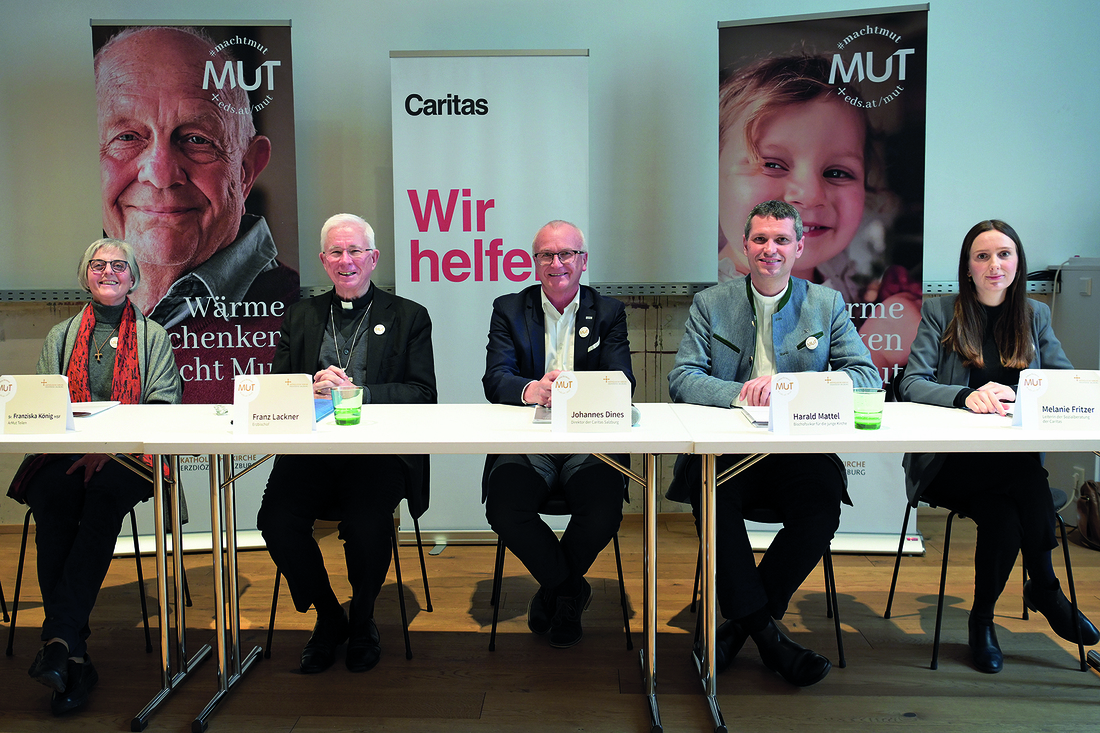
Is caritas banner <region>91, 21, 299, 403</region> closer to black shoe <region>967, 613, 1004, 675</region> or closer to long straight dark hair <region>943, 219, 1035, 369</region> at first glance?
long straight dark hair <region>943, 219, 1035, 369</region>

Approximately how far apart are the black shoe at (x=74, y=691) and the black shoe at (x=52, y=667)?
0.09ft

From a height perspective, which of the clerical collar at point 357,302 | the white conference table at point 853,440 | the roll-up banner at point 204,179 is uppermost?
the roll-up banner at point 204,179

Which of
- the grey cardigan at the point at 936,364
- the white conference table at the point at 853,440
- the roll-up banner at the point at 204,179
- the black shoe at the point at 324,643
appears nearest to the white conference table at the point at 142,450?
the black shoe at the point at 324,643

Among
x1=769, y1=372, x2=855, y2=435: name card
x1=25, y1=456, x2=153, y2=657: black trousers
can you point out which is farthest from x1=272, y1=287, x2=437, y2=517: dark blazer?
x1=769, y1=372, x2=855, y2=435: name card

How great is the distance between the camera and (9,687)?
2301 millimetres

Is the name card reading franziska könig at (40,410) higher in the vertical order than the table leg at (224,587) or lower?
higher

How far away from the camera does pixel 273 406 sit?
78.6 inches

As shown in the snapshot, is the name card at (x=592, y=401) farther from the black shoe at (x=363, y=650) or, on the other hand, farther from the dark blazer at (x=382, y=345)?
the black shoe at (x=363, y=650)

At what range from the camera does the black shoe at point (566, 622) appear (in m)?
2.53

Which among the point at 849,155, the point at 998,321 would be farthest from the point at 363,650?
the point at 849,155

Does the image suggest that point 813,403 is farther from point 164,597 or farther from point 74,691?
point 74,691

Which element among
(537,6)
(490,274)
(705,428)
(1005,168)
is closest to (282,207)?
(490,274)

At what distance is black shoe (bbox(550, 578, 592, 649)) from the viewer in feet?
8.29

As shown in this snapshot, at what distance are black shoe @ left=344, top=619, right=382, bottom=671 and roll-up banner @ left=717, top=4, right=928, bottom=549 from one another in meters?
2.17
